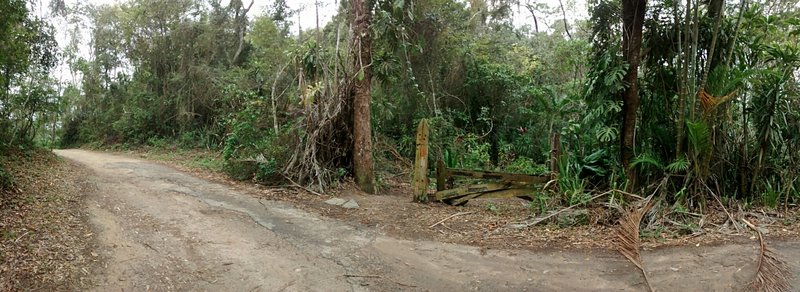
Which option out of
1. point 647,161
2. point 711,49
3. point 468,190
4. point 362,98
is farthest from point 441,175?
point 711,49

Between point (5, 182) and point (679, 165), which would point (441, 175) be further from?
Answer: point (5, 182)

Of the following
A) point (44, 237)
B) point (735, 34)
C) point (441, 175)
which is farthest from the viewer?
point (441, 175)

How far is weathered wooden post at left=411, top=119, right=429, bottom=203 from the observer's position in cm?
828

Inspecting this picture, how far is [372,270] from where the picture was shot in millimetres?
5090

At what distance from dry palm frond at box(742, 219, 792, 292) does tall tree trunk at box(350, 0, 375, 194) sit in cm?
649

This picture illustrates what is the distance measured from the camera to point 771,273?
14.8 feet

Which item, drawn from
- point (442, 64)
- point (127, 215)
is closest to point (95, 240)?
point (127, 215)

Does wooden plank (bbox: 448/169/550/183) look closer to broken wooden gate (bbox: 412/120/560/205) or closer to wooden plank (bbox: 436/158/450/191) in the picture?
broken wooden gate (bbox: 412/120/560/205)

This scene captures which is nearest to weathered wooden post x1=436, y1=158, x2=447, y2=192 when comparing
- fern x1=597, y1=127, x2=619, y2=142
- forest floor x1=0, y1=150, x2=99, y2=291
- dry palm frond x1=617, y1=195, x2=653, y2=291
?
fern x1=597, y1=127, x2=619, y2=142

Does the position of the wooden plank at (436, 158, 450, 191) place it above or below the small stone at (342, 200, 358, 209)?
above

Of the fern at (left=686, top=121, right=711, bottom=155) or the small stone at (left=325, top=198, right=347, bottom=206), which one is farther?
the small stone at (left=325, top=198, right=347, bottom=206)

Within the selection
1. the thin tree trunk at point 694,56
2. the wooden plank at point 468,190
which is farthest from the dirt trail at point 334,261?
the thin tree trunk at point 694,56

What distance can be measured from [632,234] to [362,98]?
564 centimetres

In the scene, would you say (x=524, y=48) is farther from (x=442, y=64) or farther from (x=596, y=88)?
(x=596, y=88)
